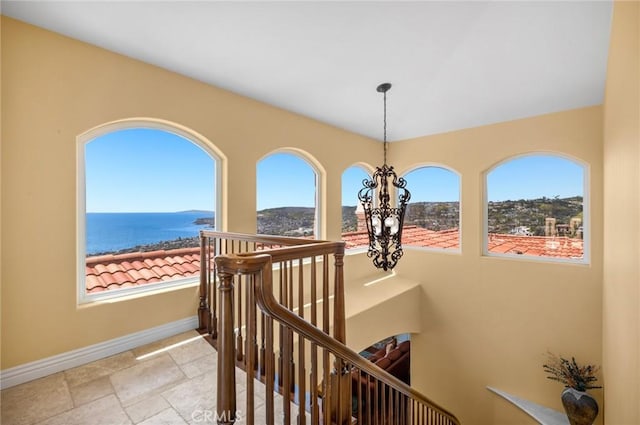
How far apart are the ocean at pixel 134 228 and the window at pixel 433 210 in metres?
4.02

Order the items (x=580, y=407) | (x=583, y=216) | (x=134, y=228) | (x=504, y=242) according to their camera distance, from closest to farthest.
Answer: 1. (x=134, y=228)
2. (x=580, y=407)
3. (x=583, y=216)
4. (x=504, y=242)

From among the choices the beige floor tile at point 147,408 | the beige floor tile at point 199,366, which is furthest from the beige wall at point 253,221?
the beige floor tile at point 147,408

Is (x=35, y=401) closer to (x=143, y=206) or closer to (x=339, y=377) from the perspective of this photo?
(x=143, y=206)

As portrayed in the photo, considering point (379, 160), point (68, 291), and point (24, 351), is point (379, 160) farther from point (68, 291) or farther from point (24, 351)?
point (24, 351)

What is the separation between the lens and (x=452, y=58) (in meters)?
3.28

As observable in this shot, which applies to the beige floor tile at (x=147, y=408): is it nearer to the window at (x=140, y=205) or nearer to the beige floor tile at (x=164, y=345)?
the beige floor tile at (x=164, y=345)

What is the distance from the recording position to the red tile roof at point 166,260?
2.59m

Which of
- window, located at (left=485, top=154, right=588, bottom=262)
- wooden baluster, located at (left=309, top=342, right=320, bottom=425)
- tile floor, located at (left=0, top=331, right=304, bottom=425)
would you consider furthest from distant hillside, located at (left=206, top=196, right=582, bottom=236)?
wooden baluster, located at (left=309, top=342, right=320, bottom=425)

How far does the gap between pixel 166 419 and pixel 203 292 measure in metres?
1.26

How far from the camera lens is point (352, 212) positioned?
5242 mm

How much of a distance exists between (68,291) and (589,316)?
19.7ft

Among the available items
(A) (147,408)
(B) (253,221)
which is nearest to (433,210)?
(B) (253,221)

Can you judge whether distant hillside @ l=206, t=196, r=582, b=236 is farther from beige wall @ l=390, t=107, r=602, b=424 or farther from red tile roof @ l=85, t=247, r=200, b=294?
red tile roof @ l=85, t=247, r=200, b=294

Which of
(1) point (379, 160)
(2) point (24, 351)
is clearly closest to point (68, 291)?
(2) point (24, 351)
